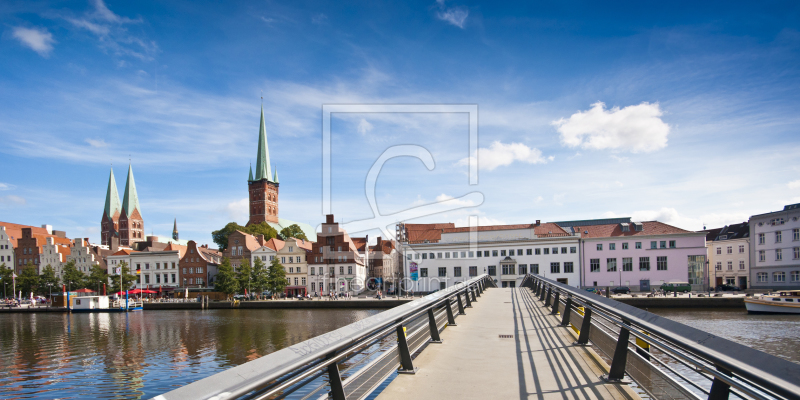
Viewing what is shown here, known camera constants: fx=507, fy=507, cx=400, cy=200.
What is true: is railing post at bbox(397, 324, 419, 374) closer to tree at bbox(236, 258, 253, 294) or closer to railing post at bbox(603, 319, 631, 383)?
railing post at bbox(603, 319, 631, 383)

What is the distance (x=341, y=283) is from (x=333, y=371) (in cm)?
7994

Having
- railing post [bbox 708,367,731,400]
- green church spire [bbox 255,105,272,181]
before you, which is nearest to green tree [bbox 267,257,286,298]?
railing post [bbox 708,367,731,400]

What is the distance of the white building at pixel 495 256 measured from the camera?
7612 centimetres

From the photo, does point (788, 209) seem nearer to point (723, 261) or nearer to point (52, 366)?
point (723, 261)

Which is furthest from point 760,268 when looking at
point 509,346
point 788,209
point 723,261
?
point 509,346

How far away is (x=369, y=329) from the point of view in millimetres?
4648

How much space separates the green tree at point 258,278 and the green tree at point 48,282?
141 feet

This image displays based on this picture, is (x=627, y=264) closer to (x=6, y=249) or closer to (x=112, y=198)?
(x=6, y=249)

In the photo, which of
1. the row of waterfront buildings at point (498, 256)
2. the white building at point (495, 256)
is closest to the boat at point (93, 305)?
the row of waterfront buildings at point (498, 256)

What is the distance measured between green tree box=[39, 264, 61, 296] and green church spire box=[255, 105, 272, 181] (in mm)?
68642

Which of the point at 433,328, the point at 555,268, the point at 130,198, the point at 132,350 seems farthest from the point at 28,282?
the point at 433,328

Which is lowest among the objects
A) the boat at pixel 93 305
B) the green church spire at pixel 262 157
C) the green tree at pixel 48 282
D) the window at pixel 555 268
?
the boat at pixel 93 305

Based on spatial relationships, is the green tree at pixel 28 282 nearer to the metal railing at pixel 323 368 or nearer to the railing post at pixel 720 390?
the metal railing at pixel 323 368

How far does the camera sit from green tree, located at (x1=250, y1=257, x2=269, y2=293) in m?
76.2
